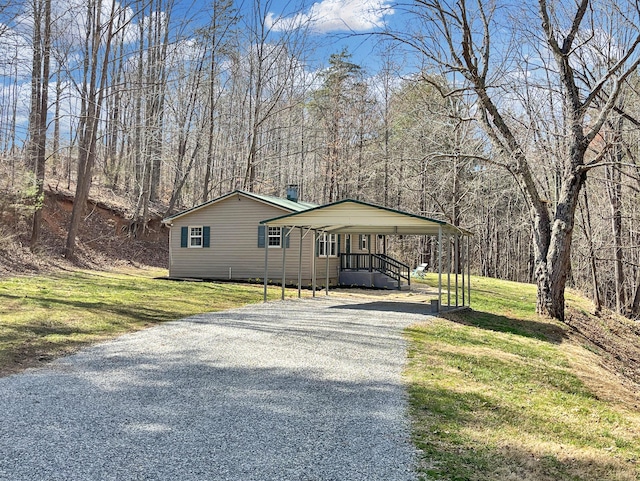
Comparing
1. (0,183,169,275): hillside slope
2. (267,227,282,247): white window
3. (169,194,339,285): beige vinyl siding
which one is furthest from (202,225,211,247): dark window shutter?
(0,183,169,275): hillside slope

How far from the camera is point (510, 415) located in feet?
18.5

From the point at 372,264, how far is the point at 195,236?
7221 mm

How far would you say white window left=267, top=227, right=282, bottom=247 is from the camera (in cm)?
2053

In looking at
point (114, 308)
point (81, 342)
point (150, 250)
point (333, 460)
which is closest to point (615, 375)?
point (333, 460)

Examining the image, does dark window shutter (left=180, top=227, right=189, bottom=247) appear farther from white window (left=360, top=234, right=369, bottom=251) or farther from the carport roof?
the carport roof

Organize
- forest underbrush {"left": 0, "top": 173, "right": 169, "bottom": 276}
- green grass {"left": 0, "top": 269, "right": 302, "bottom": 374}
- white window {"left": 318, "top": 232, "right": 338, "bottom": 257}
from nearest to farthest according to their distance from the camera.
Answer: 1. green grass {"left": 0, "top": 269, "right": 302, "bottom": 374}
2. forest underbrush {"left": 0, "top": 173, "right": 169, "bottom": 276}
3. white window {"left": 318, "top": 232, "right": 338, "bottom": 257}

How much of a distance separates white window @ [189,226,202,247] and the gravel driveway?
43.6 ft

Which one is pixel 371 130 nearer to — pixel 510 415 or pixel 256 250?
pixel 256 250

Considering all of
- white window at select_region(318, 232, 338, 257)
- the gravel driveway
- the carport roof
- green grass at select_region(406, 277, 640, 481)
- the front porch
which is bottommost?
green grass at select_region(406, 277, 640, 481)

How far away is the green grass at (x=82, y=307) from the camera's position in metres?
8.10

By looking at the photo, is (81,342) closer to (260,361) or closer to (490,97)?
(260,361)

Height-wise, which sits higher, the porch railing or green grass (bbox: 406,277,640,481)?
the porch railing

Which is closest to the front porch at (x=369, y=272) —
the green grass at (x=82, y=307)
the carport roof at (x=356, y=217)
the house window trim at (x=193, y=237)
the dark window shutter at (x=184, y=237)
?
the green grass at (x=82, y=307)

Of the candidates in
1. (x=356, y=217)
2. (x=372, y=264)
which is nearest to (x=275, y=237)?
(x=372, y=264)
